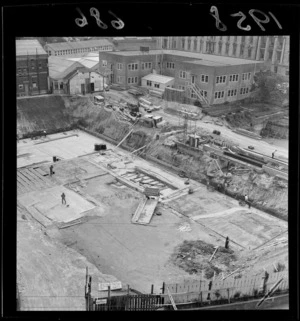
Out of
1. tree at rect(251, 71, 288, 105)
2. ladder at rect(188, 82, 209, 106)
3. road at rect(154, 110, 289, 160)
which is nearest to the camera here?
ladder at rect(188, 82, 209, 106)

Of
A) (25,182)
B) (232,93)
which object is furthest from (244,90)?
(25,182)

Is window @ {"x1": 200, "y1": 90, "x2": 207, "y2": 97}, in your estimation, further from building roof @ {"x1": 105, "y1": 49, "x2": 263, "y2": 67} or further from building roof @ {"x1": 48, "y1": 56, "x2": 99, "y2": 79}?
building roof @ {"x1": 48, "y1": 56, "x2": 99, "y2": 79}

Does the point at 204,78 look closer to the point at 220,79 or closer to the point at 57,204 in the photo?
the point at 220,79

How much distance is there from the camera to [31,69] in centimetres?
778

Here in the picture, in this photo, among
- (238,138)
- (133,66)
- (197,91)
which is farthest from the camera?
(238,138)

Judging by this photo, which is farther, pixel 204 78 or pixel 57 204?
pixel 57 204

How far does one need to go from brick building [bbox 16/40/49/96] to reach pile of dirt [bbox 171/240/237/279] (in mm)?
4686

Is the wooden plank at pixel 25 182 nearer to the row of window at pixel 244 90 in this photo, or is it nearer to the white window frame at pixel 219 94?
the white window frame at pixel 219 94

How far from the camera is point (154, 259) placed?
870 centimetres

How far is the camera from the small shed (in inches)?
374

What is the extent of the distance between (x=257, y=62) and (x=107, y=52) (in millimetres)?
3736

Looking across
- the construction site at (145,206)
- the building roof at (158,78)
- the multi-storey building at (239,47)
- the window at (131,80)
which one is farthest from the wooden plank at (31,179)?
the multi-storey building at (239,47)
